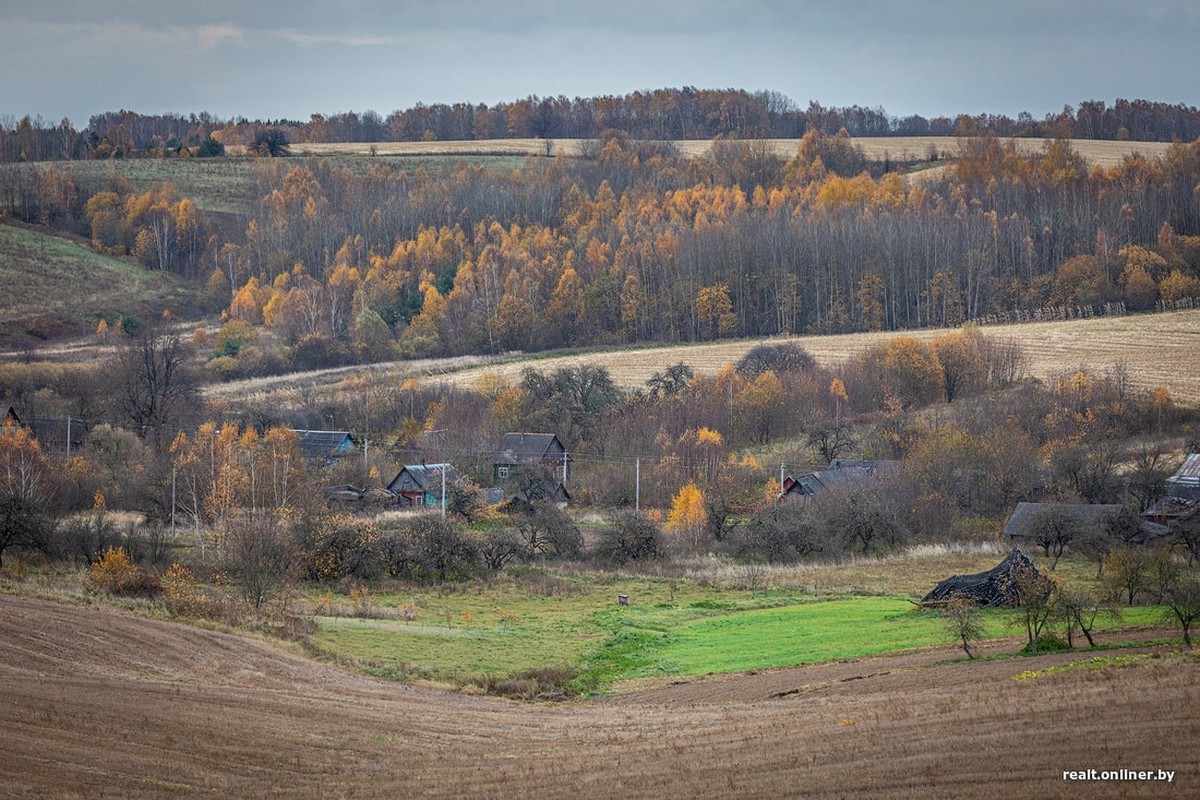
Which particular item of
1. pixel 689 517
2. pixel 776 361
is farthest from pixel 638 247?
pixel 689 517

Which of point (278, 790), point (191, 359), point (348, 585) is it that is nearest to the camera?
point (278, 790)

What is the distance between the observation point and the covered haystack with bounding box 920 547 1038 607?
3891cm

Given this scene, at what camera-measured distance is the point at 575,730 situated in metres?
25.7

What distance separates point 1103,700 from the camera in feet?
69.6

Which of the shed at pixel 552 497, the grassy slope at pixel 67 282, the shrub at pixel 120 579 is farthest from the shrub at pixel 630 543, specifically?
the grassy slope at pixel 67 282

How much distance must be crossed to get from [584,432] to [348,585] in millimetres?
33453

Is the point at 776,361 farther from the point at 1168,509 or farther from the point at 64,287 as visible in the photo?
the point at 64,287

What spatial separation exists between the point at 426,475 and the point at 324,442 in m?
12.1

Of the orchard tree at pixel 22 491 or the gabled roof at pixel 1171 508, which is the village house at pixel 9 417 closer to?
the orchard tree at pixel 22 491

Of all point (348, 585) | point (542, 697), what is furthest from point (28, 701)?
point (348, 585)

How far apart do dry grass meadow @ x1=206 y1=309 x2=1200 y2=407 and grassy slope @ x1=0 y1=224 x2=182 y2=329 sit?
28.5m

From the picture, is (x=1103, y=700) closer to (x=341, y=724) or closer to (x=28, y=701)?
(x=341, y=724)

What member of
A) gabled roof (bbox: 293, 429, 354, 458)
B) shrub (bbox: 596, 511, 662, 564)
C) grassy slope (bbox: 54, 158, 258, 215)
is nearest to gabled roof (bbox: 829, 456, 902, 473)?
shrub (bbox: 596, 511, 662, 564)

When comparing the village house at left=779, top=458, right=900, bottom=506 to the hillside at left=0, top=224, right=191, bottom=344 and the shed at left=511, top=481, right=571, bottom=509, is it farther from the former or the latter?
the hillside at left=0, top=224, right=191, bottom=344
